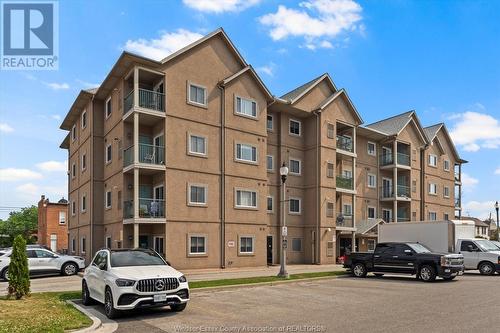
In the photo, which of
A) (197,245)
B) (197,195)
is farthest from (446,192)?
(197,245)

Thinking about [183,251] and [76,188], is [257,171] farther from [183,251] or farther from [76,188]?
[76,188]

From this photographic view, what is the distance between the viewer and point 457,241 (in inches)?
1041

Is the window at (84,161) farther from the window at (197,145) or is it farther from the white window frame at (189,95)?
the white window frame at (189,95)

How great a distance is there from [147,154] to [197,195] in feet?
12.2

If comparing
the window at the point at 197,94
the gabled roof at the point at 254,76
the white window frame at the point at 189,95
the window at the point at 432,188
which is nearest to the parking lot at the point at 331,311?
the white window frame at the point at 189,95

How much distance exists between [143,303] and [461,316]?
7.34 meters

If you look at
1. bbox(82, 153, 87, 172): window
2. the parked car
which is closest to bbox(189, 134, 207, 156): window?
the parked car

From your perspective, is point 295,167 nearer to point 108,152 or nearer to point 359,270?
point 108,152

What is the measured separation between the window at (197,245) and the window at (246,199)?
11.2 ft

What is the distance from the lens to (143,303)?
10656 mm

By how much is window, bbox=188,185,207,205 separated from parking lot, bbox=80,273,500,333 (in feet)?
34.9

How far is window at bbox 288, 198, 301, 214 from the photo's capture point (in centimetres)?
3489

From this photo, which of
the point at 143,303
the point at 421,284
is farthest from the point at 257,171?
the point at 143,303

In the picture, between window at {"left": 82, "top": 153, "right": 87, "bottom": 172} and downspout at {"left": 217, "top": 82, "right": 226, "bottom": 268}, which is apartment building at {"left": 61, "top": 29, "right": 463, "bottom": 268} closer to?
downspout at {"left": 217, "top": 82, "right": 226, "bottom": 268}
